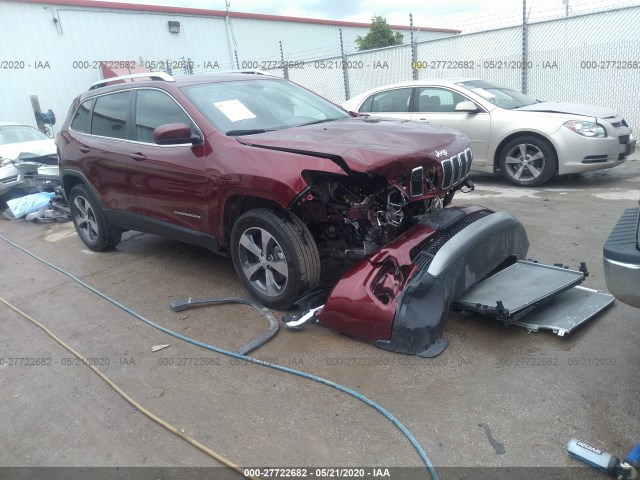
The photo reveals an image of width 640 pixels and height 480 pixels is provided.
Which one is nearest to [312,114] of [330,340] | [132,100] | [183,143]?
[183,143]

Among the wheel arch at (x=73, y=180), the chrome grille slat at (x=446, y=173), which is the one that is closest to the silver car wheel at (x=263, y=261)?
the chrome grille slat at (x=446, y=173)

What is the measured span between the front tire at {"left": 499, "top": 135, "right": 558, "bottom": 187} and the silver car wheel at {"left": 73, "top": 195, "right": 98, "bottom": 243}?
18.2 feet

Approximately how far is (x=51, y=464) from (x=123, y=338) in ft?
4.26

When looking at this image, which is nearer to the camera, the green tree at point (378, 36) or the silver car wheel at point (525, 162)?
the silver car wheel at point (525, 162)

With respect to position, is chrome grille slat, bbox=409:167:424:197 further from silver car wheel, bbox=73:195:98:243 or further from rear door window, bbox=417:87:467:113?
rear door window, bbox=417:87:467:113

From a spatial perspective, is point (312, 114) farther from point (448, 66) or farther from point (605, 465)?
point (448, 66)

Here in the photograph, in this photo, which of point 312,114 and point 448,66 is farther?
point 448,66

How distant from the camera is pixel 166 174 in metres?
4.43

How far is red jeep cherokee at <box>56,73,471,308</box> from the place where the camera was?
3.53 m

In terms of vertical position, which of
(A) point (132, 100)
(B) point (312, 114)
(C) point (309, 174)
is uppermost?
(A) point (132, 100)

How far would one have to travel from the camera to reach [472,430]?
8.44 feet

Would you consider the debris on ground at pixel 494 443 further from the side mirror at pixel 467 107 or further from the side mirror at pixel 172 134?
the side mirror at pixel 467 107

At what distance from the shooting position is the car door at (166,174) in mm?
4219

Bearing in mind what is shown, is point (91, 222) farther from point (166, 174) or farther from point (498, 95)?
point (498, 95)
